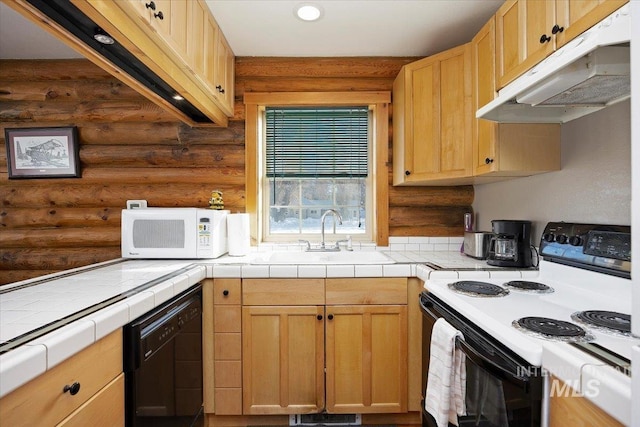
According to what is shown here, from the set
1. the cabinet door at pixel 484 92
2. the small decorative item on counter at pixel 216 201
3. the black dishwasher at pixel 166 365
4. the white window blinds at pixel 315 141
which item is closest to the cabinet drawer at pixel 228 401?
the black dishwasher at pixel 166 365

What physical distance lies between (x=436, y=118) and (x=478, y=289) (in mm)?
1183

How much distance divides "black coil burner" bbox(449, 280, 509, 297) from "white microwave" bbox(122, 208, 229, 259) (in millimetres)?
1436

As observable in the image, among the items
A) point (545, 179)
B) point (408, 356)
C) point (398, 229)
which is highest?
point (545, 179)

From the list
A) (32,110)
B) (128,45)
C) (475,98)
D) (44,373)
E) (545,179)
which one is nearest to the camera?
(44,373)

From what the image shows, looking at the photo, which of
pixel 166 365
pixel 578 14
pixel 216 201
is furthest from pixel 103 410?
pixel 578 14

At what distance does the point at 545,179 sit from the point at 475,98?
1.97 feet

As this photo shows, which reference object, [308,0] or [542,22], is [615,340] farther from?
[308,0]

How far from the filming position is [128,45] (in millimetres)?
1242

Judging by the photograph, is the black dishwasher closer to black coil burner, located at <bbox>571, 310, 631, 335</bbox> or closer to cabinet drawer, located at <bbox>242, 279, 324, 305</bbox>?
cabinet drawer, located at <bbox>242, 279, 324, 305</bbox>

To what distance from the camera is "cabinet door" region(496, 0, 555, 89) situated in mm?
1318

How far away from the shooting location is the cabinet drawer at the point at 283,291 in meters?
1.81

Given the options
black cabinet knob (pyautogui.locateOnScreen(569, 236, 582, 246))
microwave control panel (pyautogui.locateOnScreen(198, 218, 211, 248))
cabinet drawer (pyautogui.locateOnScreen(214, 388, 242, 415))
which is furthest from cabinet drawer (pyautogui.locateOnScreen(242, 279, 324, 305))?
black cabinet knob (pyautogui.locateOnScreen(569, 236, 582, 246))

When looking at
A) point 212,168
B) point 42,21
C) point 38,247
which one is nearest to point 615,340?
point 42,21

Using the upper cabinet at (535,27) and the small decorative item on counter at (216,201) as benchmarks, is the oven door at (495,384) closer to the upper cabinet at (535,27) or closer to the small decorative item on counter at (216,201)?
the upper cabinet at (535,27)
